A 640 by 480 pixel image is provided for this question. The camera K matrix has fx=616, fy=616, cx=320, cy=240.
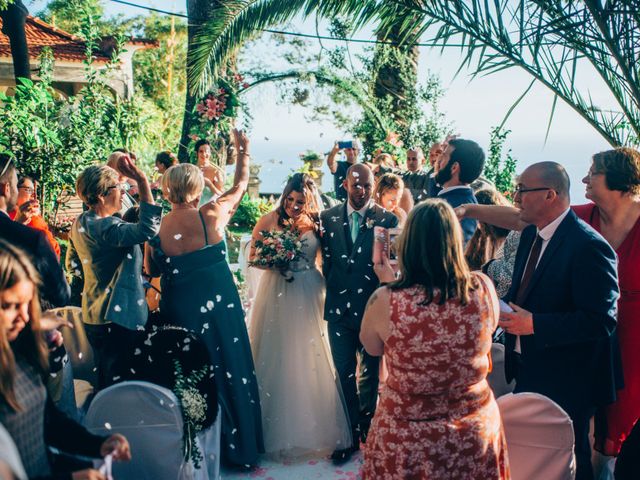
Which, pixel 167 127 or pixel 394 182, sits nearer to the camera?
pixel 394 182

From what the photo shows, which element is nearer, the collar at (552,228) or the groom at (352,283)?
the collar at (552,228)

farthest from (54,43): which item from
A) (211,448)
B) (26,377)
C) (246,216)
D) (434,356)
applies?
(434,356)

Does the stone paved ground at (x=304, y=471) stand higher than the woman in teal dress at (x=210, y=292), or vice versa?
the woman in teal dress at (x=210, y=292)

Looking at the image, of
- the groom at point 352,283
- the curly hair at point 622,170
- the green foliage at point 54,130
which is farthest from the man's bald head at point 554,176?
the green foliage at point 54,130

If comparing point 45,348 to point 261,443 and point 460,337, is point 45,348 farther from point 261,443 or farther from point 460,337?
point 261,443

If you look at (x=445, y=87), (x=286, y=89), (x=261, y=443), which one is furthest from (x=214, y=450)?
(x=286, y=89)

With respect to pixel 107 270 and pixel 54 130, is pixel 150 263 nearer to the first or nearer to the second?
pixel 107 270

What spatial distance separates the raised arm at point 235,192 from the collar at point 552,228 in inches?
79.2

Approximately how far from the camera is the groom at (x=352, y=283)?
444cm

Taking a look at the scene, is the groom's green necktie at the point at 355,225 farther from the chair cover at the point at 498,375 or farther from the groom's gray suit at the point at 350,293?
the chair cover at the point at 498,375

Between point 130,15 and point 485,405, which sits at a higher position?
point 130,15

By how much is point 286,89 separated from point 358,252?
11.5 meters

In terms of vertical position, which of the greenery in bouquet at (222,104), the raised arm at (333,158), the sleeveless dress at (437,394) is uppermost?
the greenery in bouquet at (222,104)

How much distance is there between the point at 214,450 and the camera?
3.68 m
